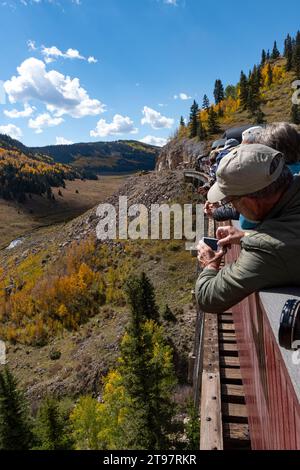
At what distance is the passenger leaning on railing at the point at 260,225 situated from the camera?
225 cm

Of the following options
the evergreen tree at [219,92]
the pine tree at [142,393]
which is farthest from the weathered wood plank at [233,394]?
the evergreen tree at [219,92]

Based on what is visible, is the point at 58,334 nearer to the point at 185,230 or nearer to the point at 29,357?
the point at 29,357

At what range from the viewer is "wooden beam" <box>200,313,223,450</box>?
392 centimetres

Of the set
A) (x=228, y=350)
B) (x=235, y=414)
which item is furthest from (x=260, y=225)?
(x=228, y=350)

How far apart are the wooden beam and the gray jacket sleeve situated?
2.10 meters

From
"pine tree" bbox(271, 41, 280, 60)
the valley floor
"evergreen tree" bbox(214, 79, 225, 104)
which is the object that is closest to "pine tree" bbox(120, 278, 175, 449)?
the valley floor

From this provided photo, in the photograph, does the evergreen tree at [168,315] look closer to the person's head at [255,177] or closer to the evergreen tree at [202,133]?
the person's head at [255,177]

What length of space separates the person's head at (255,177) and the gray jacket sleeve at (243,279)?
402 mm

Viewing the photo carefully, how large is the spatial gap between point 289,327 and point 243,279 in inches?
22.8

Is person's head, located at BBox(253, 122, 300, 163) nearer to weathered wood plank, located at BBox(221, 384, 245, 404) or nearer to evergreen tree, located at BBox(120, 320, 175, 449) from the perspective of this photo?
weathered wood plank, located at BBox(221, 384, 245, 404)

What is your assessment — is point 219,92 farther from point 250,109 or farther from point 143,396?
point 143,396

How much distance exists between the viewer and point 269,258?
7.39ft
